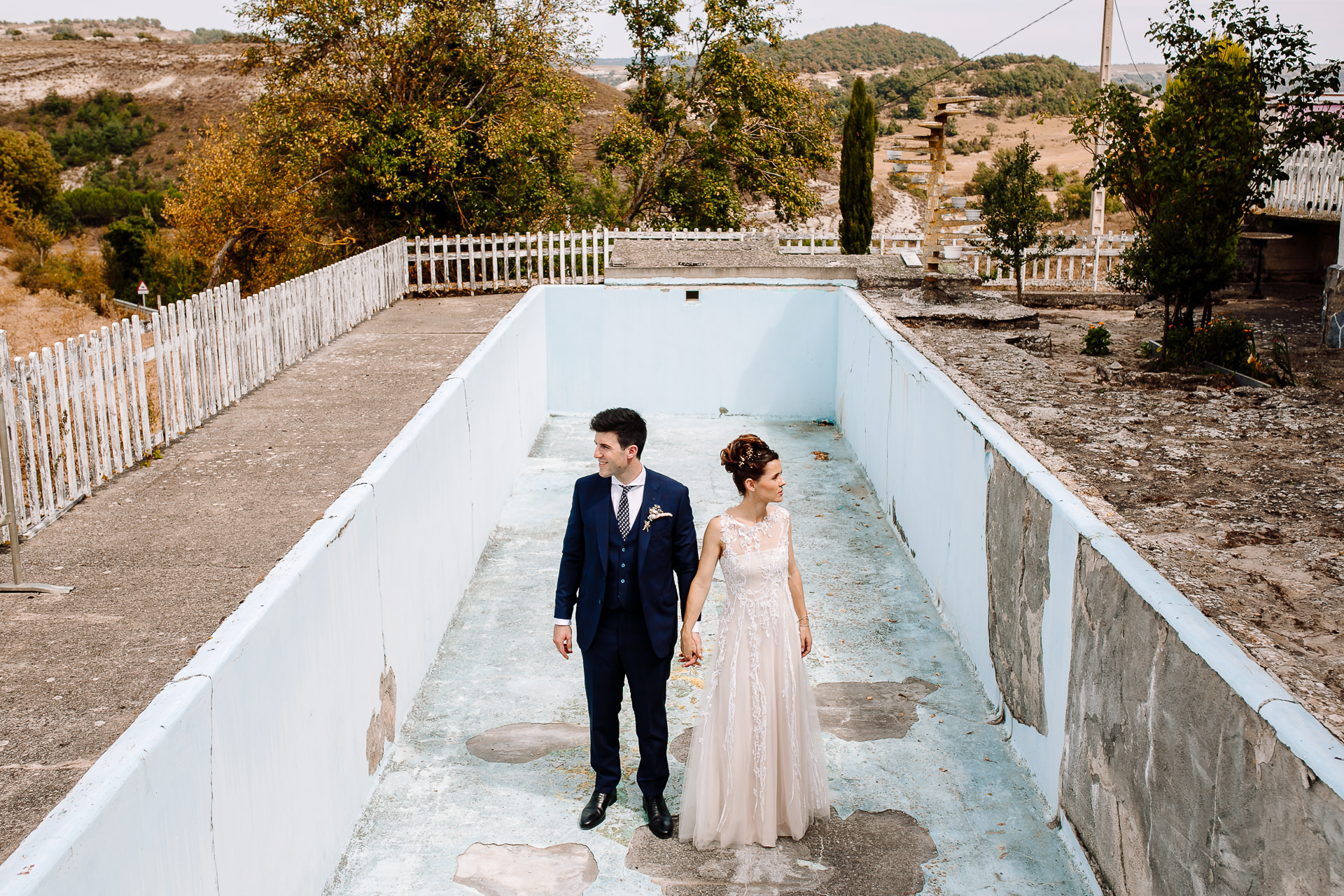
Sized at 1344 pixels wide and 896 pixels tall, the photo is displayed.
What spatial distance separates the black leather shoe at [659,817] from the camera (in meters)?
4.80

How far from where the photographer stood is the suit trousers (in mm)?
4777

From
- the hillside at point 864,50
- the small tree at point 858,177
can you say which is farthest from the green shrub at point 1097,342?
the hillside at point 864,50

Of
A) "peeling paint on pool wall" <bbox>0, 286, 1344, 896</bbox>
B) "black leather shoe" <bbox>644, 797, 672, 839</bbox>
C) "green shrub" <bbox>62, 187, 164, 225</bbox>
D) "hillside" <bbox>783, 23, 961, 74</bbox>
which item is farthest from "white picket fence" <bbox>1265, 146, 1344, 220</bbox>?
"hillside" <bbox>783, 23, 961, 74</bbox>

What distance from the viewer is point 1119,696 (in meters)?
4.00

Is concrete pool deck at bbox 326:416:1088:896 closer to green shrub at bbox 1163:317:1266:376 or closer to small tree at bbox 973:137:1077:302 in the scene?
green shrub at bbox 1163:317:1266:376

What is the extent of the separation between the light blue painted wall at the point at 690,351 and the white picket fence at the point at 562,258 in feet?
9.26

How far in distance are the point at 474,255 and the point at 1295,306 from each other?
42.7 feet

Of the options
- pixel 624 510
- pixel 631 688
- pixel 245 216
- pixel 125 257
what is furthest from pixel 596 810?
pixel 125 257

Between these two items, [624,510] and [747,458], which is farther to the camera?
[624,510]

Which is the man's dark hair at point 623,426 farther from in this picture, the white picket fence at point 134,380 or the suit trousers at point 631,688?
the white picket fence at point 134,380

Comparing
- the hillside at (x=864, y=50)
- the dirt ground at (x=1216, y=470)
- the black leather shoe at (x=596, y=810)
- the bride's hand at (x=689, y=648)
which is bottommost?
the black leather shoe at (x=596, y=810)

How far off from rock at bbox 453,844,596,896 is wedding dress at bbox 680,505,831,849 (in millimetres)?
526

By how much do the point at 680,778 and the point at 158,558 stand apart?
342cm

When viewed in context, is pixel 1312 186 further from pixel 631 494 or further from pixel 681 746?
pixel 631 494
